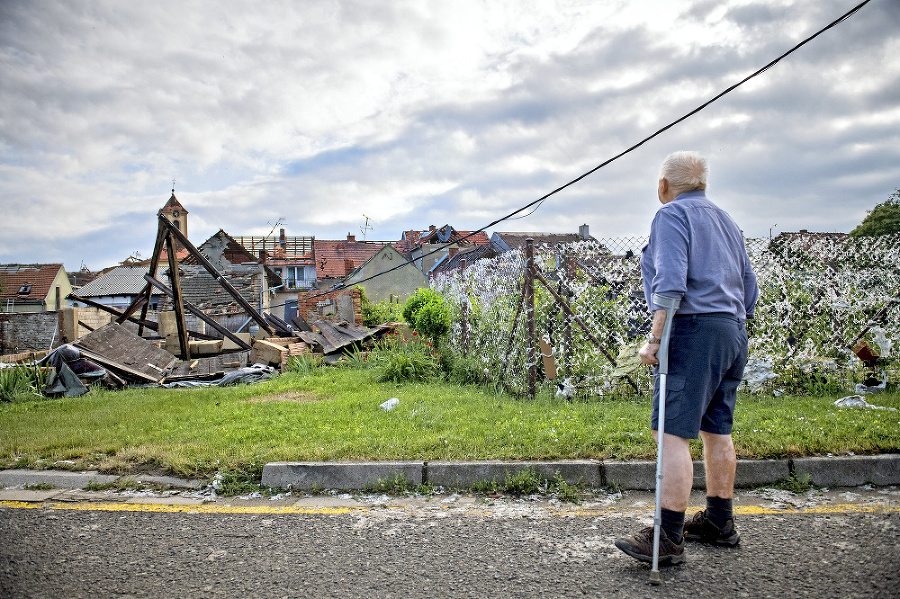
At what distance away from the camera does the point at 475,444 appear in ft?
15.0

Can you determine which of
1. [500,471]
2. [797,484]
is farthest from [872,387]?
[500,471]

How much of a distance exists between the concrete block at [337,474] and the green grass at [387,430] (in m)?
0.17

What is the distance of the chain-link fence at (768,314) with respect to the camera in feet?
21.7

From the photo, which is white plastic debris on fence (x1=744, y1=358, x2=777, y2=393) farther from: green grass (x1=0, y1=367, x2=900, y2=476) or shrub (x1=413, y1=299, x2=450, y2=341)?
shrub (x1=413, y1=299, x2=450, y2=341)

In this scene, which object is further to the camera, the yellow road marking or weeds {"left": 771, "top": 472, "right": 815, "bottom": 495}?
weeds {"left": 771, "top": 472, "right": 815, "bottom": 495}

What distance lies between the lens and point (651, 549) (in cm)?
269

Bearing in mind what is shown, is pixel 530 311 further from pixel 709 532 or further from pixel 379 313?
pixel 379 313

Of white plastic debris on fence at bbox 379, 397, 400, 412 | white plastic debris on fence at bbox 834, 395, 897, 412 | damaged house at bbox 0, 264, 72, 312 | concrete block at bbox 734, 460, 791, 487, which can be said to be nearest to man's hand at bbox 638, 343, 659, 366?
concrete block at bbox 734, 460, 791, 487

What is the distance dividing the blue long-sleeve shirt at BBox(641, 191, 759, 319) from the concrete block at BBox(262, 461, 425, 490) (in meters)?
2.30

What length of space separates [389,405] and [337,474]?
2326 millimetres

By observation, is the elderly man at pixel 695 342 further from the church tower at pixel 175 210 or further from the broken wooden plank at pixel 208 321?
the church tower at pixel 175 210

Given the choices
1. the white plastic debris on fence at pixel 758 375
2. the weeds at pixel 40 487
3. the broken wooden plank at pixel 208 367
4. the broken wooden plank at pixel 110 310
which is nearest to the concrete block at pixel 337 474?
the weeds at pixel 40 487

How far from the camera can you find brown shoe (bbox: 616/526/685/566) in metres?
2.67

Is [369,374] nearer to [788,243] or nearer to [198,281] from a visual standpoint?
[788,243]
